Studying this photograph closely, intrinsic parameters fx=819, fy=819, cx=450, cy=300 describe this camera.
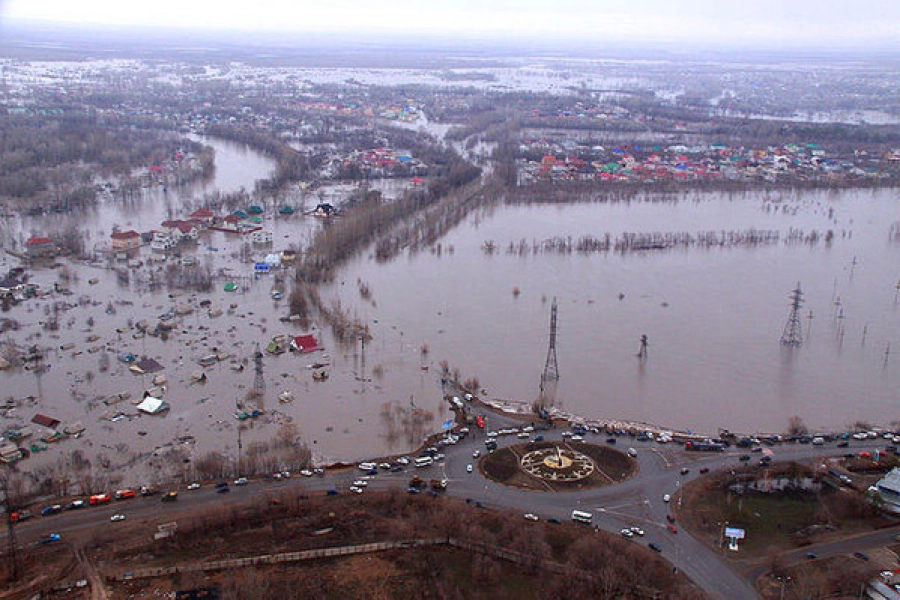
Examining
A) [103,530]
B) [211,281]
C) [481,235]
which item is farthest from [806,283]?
[103,530]

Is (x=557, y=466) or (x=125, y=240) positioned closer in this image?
(x=557, y=466)

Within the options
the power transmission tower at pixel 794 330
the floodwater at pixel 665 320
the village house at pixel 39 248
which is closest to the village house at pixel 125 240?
the village house at pixel 39 248

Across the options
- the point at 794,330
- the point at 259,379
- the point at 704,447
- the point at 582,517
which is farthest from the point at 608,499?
the point at 794,330

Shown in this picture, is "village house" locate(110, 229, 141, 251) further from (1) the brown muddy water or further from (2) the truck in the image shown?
(2) the truck

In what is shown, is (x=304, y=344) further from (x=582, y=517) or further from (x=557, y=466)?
(x=582, y=517)

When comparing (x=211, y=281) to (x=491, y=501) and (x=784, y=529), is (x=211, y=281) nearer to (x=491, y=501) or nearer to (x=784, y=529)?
(x=491, y=501)

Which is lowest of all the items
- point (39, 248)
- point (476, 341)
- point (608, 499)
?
point (608, 499)
